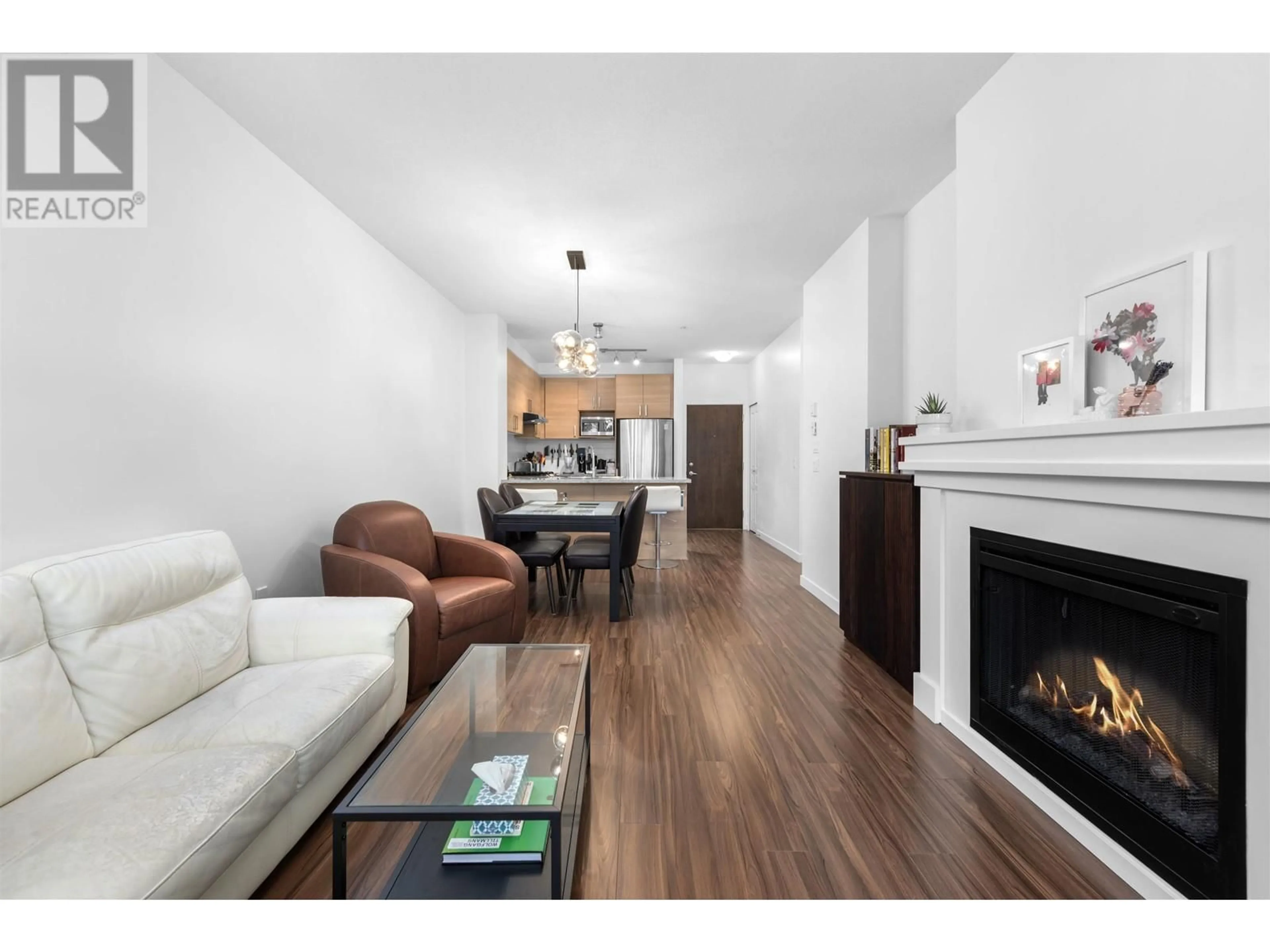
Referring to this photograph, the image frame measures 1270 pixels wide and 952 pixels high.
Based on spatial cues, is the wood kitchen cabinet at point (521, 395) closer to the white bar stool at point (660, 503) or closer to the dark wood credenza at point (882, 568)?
the white bar stool at point (660, 503)

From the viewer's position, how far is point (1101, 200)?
164cm

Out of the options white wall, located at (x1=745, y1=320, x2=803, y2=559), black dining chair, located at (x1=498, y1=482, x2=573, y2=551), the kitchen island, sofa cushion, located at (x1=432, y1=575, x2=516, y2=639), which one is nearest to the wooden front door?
white wall, located at (x1=745, y1=320, x2=803, y2=559)

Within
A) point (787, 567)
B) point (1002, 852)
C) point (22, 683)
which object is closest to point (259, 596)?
point (22, 683)

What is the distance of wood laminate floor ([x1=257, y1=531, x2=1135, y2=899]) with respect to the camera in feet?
4.40

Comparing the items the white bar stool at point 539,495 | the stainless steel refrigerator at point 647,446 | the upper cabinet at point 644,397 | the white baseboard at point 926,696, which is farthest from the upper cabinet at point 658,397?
the white baseboard at point 926,696

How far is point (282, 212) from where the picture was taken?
274 cm

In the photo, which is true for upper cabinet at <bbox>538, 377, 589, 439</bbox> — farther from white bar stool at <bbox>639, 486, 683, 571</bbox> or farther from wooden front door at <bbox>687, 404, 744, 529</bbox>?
white bar stool at <bbox>639, 486, 683, 571</bbox>

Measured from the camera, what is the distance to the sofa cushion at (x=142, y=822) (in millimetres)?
909

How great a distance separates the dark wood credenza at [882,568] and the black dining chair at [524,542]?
2.11 meters

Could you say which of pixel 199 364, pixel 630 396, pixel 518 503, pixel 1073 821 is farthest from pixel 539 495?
pixel 1073 821

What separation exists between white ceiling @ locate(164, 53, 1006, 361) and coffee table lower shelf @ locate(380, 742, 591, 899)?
2.70 metres

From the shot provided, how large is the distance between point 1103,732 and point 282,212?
4170 millimetres

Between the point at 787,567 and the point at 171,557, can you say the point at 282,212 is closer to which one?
the point at 171,557
